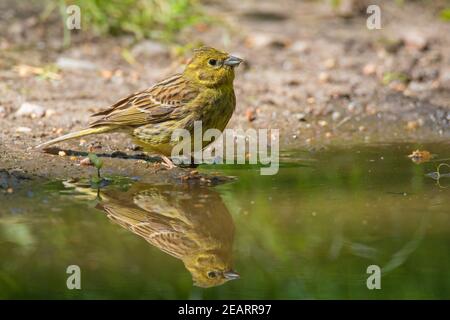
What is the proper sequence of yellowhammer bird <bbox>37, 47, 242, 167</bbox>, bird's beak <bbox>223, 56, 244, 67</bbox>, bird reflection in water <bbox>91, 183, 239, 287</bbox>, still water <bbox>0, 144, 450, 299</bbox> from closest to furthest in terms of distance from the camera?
still water <bbox>0, 144, 450, 299</bbox>
bird reflection in water <bbox>91, 183, 239, 287</bbox>
yellowhammer bird <bbox>37, 47, 242, 167</bbox>
bird's beak <bbox>223, 56, 244, 67</bbox>

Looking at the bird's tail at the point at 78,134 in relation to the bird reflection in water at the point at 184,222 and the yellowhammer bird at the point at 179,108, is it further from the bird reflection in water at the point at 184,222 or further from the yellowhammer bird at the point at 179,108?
the bird reflection in water at the point at 184,222

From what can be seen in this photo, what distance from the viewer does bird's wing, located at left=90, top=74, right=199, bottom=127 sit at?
692 cm

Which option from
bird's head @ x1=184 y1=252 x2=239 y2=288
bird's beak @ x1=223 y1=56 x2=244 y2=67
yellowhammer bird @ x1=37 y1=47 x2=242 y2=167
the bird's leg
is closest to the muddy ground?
the bird's leg

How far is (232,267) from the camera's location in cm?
489

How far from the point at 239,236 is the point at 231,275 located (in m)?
0.59

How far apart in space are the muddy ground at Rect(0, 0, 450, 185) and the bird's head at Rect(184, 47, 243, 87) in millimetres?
707

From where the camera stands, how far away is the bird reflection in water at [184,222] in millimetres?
4918

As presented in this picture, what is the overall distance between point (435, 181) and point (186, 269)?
2.32m

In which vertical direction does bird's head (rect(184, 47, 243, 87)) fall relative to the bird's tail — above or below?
above

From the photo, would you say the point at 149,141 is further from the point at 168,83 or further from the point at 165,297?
the point at 165,297

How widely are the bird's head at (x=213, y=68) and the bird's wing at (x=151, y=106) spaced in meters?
0.10

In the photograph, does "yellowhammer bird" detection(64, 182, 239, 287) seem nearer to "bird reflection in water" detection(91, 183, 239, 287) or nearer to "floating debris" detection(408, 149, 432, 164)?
"bird reflection in water" detection(91, 183, 239, 287)

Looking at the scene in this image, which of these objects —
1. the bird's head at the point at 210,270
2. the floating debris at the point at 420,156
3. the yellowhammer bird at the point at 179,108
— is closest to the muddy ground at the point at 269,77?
the yellowhammer bird at the point at 179,108
